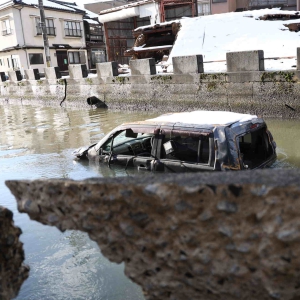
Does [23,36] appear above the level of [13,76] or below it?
above

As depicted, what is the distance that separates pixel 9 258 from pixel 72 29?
1581 inches

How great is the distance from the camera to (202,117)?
5746mm

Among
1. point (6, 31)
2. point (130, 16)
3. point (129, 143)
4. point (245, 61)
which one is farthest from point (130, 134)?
point (6, 31)

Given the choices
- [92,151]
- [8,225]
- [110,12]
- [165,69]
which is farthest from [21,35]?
[8,225]

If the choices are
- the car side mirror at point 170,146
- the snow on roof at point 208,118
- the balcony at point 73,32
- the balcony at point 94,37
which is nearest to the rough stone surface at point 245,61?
the snow on roof at point 208,118

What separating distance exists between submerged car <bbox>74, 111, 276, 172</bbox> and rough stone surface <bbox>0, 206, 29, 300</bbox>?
126 inches

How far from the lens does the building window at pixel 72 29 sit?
38938 millimetres

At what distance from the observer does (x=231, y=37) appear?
18203 millimetres

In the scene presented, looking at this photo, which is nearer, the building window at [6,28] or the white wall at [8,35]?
the white wall at [8,35]

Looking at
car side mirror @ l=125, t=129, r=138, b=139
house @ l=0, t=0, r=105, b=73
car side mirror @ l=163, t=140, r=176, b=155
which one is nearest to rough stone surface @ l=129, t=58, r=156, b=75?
car side mirror @ l=125, t=129, r=138, b=139

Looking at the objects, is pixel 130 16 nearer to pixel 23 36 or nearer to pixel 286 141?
pixel 23 36

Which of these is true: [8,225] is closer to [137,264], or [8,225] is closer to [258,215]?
[137,264]

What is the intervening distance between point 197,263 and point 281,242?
0.45 metres

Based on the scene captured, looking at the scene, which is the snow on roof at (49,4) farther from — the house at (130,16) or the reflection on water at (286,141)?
the reflection on water at (286,141)
